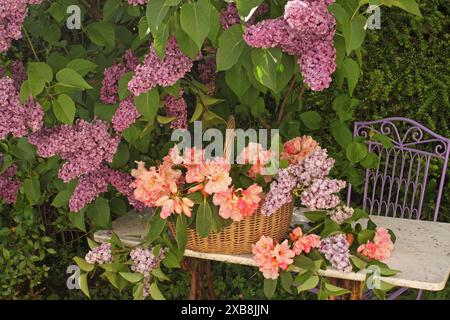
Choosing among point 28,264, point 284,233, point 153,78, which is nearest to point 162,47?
point 153,78

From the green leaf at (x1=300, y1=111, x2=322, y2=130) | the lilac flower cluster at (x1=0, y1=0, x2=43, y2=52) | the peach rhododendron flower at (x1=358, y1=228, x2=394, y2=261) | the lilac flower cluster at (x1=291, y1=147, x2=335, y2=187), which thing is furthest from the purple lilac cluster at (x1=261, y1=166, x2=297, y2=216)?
the lilac flower cluster at (x1=0, y1=0, x2=43, y2=52)

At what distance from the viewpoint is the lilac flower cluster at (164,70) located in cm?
165

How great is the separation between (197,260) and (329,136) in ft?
3.31

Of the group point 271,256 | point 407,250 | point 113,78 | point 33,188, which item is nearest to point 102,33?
point 113,78

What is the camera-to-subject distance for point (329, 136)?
2.94 m

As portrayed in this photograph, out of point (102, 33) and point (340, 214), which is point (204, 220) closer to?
point (340, 214)

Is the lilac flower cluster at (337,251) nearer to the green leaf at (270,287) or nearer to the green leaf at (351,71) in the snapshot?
the green leaf at (270,287)

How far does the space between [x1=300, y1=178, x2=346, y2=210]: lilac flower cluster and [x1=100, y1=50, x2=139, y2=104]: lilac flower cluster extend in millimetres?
620

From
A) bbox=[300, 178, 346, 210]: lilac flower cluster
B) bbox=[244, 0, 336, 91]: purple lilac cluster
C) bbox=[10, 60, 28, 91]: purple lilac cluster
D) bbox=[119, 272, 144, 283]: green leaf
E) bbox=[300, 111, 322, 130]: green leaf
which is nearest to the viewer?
bbox=[244, 0, 336, 91]: purple lilac cluster

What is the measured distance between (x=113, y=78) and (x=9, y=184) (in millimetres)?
650

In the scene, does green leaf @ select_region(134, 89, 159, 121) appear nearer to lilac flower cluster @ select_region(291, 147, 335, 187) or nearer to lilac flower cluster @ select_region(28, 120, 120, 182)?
lilac flower cluster @ select_region(28, 120, 120, 182)

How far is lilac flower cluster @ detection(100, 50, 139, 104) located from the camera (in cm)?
185

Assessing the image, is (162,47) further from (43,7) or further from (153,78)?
(43,7)

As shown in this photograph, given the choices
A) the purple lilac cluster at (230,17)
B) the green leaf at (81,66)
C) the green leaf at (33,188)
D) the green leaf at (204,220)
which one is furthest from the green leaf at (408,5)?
the green leaf at (33,188)
